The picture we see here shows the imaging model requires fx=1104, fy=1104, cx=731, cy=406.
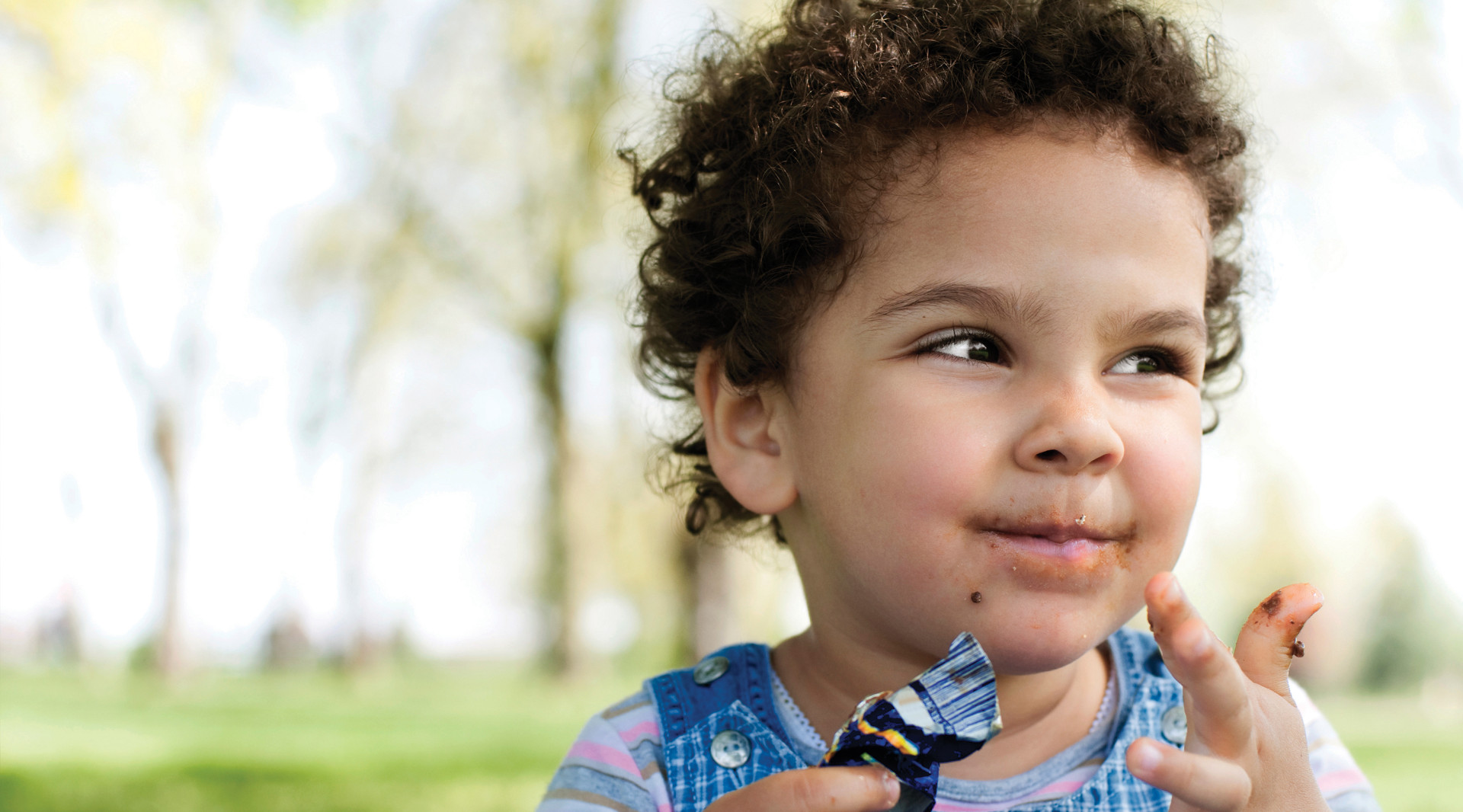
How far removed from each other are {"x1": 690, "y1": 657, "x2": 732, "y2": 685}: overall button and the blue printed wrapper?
1.67 feet

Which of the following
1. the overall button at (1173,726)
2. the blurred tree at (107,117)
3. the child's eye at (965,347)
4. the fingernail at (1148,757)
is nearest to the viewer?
the fingernail at (1148,757)

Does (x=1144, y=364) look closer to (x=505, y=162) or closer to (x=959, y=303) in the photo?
(x=959, y=303)

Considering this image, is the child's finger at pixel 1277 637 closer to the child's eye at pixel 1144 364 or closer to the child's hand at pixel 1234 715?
the child's hand at pixel 1234 715

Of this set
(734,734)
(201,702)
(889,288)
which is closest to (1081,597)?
(889,288)

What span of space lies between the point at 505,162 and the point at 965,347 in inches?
315

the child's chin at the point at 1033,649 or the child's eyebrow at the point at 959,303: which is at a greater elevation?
the child's eyebrow at the point at 959,303

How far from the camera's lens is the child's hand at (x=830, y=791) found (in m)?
1.12

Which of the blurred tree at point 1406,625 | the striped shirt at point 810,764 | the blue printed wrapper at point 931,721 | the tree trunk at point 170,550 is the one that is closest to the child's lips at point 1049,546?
the blue printed wrapper at point 931,721

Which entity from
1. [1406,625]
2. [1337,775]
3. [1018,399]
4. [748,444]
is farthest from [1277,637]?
[1406,625]

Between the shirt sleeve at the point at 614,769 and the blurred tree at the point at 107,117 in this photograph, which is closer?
the shirt sleeve at the point at 614,769

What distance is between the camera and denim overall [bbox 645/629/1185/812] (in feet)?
4.83

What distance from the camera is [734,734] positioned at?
1560 millimetres

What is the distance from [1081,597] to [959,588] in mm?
141

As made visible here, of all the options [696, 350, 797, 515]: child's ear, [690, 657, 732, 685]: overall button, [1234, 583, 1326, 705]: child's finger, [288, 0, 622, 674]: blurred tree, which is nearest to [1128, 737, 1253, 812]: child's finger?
[1234, 583, 1326, 705]: child's finger
